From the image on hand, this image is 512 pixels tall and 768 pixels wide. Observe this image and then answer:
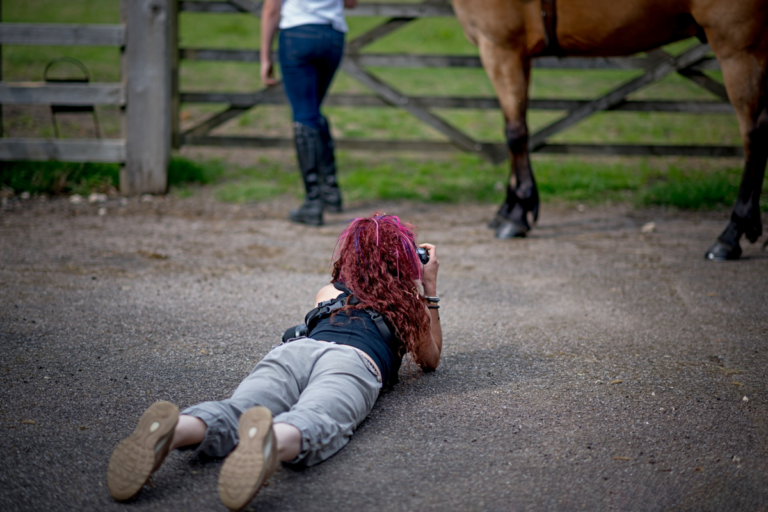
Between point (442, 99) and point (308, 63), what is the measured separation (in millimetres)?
1927

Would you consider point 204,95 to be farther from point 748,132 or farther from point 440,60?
point 748,132

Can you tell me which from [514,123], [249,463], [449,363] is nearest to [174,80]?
[514,123]

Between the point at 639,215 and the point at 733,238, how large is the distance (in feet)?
4.26

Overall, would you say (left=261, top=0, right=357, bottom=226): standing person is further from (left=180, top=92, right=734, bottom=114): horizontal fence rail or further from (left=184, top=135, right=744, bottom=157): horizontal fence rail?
(left=184, top=135, right=744, bottom=157): horizontal fence rail

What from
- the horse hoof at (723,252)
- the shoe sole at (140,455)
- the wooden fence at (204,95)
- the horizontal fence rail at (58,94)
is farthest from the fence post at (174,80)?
the shoe sole at (140,455)

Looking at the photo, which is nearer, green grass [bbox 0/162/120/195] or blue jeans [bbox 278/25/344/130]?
blue jeans [bbox 278/25/344/130]

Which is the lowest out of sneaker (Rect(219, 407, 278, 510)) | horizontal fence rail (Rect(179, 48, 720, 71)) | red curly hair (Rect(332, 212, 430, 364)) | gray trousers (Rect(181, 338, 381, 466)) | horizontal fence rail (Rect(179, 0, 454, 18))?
gray trousers (Rect(181, 338, 381, 466))

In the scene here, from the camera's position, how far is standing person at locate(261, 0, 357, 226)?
499cm

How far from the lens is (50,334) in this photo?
3.19 metres

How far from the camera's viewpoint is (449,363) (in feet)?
10.0

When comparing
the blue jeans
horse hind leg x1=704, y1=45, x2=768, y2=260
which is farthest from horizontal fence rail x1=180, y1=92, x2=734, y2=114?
horse hind leg x1=704, y1=45, x2=768, y2=260

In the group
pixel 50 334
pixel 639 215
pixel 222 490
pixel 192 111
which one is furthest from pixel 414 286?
pixel 192 111

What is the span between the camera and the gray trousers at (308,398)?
6.89 ft

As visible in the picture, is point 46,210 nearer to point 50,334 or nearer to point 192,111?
point 50,334
